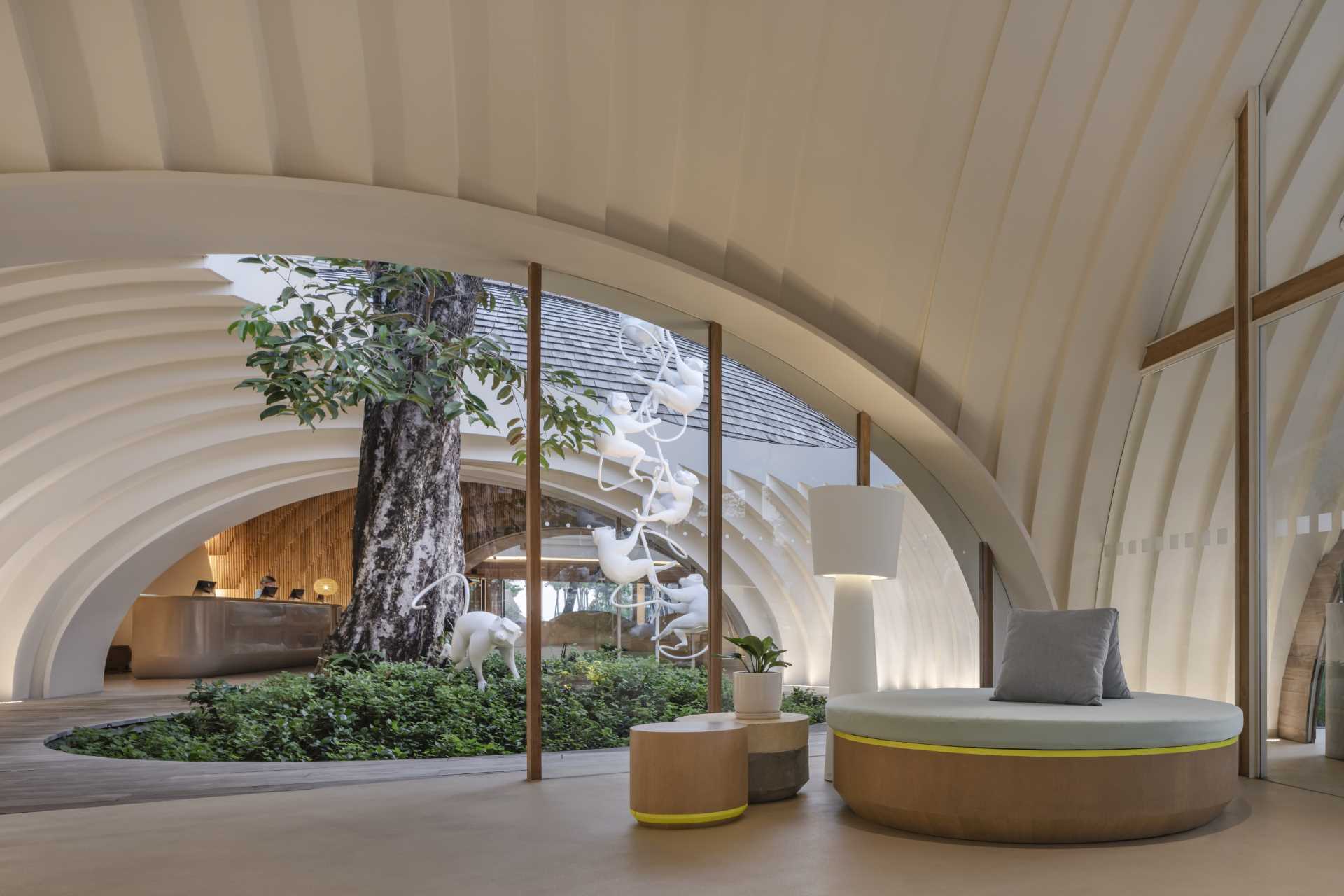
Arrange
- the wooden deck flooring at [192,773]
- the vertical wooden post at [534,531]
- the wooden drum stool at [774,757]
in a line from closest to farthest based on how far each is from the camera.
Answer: the wooden drum stool at [774,757] < the wooden deck flooring at [192,773] < the vertical wooden post at [534,531]

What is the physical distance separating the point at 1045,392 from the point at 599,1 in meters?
4.07

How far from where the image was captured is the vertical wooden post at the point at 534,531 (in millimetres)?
6141

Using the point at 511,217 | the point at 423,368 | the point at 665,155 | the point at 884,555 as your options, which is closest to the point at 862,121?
the point at 665,155

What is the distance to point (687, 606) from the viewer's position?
6688 millimetres

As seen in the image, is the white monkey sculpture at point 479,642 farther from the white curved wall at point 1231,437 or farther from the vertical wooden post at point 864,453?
the white curved wall at point 1231,437

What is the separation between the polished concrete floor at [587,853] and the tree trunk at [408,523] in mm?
4121

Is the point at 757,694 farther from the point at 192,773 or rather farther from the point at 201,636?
the point at 201,636

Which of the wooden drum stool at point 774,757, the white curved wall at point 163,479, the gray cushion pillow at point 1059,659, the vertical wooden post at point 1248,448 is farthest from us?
the white curved wall at point 163,479

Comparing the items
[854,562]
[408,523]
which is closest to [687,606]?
[854,562]

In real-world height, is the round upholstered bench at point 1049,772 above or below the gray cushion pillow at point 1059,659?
below

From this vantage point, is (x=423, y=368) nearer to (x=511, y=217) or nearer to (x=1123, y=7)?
(x=511, y=217)

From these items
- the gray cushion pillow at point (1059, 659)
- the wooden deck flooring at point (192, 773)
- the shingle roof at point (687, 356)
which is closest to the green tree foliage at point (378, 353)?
the shingle roof at point (687, 356)

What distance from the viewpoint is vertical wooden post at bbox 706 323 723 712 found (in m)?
6.64

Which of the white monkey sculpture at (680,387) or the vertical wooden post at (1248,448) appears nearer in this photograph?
the vertical wooden post at (1248,448)
